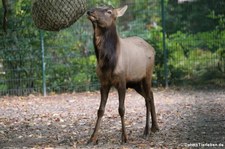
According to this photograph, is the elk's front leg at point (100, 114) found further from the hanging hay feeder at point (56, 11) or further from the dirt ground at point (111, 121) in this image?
the hanging hay feeder at point (56, 11)

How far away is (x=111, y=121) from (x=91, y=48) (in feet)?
16.9

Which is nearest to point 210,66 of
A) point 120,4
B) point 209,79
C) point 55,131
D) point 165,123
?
point 209,79

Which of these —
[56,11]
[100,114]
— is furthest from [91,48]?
[56,11]

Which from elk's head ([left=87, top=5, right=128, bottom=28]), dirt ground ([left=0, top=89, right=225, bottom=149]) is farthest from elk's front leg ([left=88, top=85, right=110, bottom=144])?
elk's head ([left=87, top=5, right=128, bottom=28])

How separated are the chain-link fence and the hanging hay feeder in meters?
7.10

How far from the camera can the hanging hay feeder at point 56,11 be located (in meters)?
6.50

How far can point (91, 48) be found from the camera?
559 inches

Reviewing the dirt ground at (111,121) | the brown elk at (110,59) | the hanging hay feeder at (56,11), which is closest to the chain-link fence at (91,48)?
the dirt ground at (111,121)

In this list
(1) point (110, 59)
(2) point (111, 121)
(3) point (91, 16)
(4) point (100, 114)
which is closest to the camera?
(3) point (91, 16)

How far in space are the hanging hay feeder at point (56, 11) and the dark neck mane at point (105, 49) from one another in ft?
2.53

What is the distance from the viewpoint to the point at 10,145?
7.53 meters

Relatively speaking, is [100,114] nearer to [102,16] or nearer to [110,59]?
[110,59]

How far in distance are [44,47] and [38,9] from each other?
24.2 ft

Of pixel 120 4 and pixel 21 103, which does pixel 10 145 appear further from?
pixel 120 4
